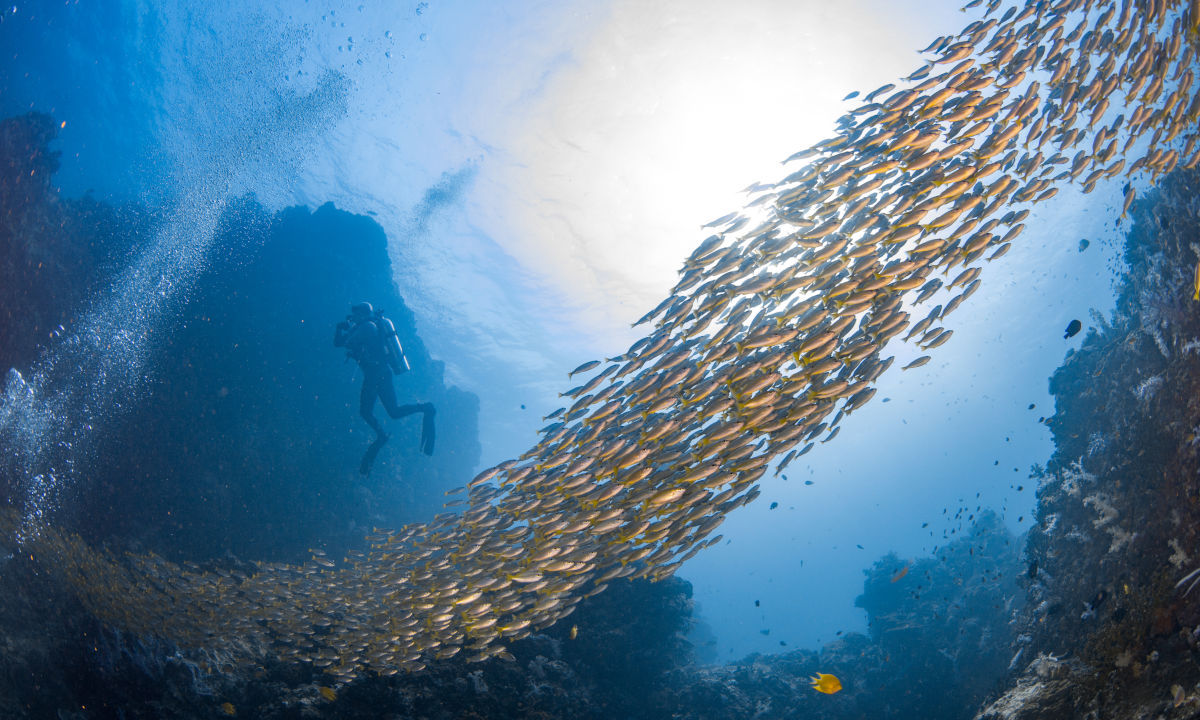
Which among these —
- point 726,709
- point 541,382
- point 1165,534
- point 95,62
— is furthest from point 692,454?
point 541,382

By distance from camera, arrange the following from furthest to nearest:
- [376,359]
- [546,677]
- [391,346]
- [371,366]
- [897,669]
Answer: [897,669] < [371,366] < [376,359] < [391,346] < [546,677]

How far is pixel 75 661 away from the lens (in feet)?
34.3

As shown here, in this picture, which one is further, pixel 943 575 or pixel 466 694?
pixel 943 575

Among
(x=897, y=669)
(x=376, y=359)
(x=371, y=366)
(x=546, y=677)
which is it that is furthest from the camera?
(x=897, y=669)

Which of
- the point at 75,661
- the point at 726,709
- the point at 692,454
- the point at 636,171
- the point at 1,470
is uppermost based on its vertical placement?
the point at 636,171

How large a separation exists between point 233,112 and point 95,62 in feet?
20.0

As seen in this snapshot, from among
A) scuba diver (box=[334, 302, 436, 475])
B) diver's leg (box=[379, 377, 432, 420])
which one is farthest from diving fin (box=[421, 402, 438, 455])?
diver's leg (box=[379, 377, 432, 420])

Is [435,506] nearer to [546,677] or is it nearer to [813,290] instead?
[546,677]

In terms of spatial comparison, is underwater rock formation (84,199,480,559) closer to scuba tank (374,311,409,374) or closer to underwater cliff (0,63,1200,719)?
underwater cliff (0,63,1200,719)

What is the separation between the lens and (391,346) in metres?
13.7

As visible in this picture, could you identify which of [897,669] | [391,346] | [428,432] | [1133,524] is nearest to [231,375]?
[391,346]

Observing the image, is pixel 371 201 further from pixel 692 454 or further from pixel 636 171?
pixel 692 454

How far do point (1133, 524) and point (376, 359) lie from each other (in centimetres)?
1734

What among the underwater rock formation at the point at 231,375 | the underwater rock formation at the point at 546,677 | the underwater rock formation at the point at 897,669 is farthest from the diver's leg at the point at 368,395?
the underwater rock formation at the point at 897,669
